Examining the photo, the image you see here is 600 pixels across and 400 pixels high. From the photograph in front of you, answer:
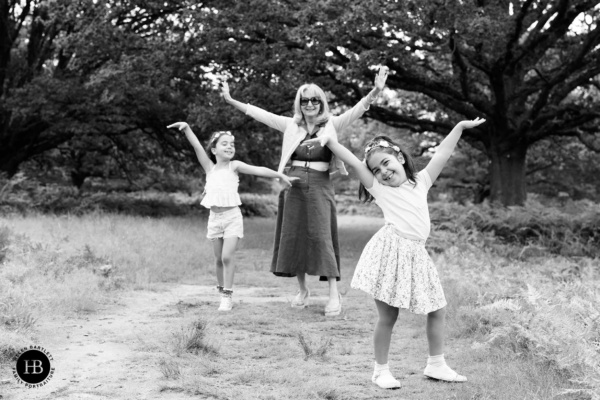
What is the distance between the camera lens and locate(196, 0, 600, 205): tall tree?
1151 cm

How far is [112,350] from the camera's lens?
4.76m

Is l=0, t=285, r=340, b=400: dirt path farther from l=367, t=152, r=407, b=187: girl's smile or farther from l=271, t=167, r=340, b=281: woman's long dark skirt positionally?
l=367, t=152, r=407, b=187: girl's smile

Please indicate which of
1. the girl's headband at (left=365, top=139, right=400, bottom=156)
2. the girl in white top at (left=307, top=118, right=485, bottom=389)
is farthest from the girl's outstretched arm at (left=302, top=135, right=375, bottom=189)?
the girl's headband at (left=365, top=139, right=400, bottom=156)

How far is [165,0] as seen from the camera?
16.4 m

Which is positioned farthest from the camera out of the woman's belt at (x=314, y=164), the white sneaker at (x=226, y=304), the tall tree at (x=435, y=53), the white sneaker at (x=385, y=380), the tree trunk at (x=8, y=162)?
the tree trunk at (x=8, y=162)

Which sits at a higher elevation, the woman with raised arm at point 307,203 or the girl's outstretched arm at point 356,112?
the girl's outstretched arm at point 356,112

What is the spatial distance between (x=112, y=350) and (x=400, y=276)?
2222 mm

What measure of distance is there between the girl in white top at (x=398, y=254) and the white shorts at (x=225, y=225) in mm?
2709

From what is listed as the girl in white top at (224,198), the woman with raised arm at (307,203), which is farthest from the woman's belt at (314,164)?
the girl in white top at (224,198)

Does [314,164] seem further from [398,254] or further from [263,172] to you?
[398,254]

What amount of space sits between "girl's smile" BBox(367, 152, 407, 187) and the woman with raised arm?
2.20 m

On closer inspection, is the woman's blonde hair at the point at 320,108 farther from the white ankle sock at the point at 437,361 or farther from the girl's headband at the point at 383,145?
the white ankle sock at the point at 437,361

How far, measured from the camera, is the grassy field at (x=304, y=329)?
3.89 meters

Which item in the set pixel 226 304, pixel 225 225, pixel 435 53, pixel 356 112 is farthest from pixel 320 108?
pixel 435 53
